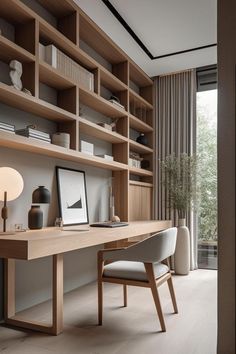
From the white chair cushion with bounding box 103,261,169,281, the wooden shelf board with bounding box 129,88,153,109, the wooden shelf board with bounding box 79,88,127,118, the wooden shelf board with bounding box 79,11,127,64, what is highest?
the wooden shelf board with bounding box 79,11,127,64

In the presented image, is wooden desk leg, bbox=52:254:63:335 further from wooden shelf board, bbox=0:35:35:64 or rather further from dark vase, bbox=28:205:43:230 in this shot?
wooden shelf board, bbox=0:35:35:64

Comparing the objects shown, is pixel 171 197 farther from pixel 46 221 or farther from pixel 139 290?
pixel 46 221

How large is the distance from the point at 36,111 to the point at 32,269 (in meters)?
1.37

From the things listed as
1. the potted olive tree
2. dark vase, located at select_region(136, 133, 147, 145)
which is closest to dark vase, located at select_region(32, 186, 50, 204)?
Answer: the potted olive tree

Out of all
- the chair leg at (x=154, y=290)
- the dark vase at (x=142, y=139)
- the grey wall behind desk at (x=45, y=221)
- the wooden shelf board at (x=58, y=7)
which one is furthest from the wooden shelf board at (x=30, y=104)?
the dark vase at (x=142, y=139)

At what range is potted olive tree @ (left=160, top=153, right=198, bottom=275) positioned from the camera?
14.1 ft

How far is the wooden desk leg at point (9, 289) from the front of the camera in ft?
8.18

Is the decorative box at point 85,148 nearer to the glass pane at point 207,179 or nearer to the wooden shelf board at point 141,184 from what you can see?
the wooden shelf board at point 141,184

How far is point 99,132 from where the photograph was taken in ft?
11.9

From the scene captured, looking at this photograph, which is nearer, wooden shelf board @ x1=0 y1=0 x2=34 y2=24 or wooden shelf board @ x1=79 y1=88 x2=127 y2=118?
wooden shelf board @ x1=0 y1=0 x2=34 y2=24

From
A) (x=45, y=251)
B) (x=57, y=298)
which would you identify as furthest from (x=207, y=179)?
(x=45, y=251)

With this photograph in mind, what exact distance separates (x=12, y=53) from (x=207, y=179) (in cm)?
311

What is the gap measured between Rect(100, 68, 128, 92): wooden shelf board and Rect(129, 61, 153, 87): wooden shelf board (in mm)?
430

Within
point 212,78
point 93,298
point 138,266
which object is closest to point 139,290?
point 93,298
